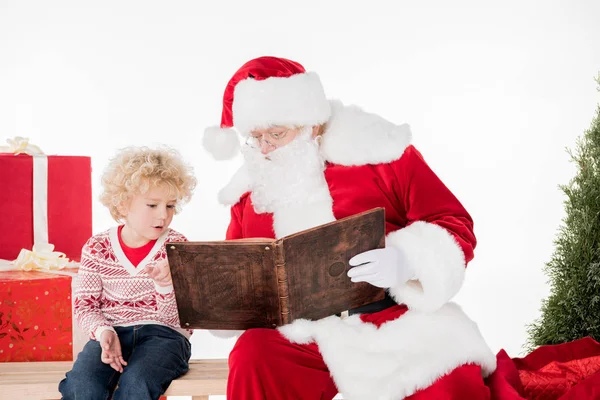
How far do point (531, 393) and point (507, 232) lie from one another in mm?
1622

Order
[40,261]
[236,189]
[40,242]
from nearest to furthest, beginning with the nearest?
[236,189]
[40,261]
[40,242]

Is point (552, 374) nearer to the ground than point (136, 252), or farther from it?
nearer to the ground

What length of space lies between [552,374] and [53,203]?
2036 millimetres

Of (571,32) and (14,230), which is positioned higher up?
(571,32)

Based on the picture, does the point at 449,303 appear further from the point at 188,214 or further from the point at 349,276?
the point at 188,214

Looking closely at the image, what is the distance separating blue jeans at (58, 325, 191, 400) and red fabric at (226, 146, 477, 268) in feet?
1.53

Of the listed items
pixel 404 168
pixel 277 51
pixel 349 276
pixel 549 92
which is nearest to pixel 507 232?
pixel 549 92

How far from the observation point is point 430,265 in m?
2.08

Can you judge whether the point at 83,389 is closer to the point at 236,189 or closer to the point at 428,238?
the point at 236,189

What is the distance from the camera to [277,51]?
12.7 feet

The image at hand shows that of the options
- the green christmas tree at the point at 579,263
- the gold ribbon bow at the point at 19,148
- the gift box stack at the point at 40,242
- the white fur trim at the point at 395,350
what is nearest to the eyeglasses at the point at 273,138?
the white fur trim at the point at 395,350

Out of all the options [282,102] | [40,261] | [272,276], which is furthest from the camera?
[40,261]

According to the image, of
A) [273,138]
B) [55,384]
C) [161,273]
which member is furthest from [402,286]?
[55,384]

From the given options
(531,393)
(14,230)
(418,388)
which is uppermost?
(14,230)
